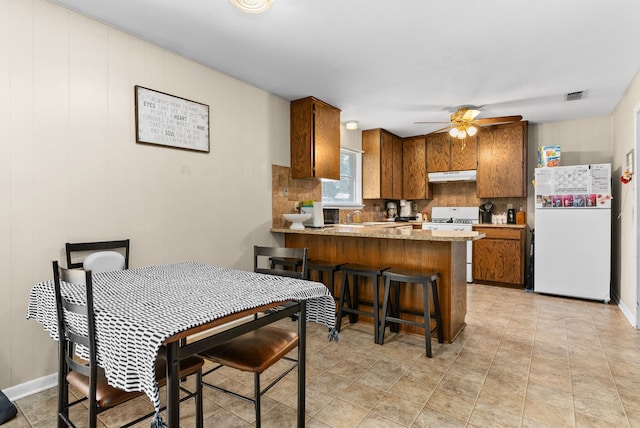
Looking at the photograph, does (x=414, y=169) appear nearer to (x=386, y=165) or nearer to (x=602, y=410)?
(x=386, y=165)

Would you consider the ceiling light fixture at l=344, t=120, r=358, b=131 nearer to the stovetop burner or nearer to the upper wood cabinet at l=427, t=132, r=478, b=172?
the upper wood cabinet at l=427, t=132, r=478, b=172

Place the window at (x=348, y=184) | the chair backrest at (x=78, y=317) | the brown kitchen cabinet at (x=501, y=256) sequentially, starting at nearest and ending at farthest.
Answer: the chair backrest at (x=78, y=317) → the brown kitchen cabinet at (x=501, y=256) → the window at (x=348, y=184)

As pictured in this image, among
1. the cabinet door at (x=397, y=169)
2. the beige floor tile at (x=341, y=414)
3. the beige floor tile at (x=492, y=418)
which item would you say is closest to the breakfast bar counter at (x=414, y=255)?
the beige floor tile at (x=492, y=418)

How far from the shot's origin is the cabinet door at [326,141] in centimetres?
407

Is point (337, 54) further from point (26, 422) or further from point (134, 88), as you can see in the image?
point (26, 422)

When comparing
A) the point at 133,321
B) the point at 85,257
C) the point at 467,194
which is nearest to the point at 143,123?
the point at 85,257

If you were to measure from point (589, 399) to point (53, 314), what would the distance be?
2946 millimetres

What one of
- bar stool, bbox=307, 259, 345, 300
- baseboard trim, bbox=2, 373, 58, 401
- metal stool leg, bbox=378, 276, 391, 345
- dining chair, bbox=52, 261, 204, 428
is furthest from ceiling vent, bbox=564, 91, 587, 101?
baseboard trim, bbox=2, 373, 58, 401

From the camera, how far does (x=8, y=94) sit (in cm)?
204

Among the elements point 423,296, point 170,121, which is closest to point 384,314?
point 423,296

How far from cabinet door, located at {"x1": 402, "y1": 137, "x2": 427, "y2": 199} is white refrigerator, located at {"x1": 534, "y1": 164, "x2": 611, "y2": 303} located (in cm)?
183

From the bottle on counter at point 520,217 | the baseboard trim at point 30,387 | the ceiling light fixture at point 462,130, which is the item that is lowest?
the baseboard trim at point 30,387

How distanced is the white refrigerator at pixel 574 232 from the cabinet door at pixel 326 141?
267cm

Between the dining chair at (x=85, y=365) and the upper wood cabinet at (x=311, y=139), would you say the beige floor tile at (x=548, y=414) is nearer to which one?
the dining chair at (x=85, y=365)
